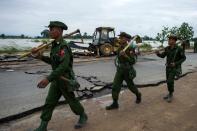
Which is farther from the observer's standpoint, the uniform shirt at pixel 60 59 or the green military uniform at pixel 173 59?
the green military uniform at pixel 173 59

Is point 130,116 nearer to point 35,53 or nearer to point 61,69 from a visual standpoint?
point 61,69

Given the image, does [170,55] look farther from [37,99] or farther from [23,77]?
[23,77]

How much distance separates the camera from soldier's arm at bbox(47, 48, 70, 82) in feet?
16.8

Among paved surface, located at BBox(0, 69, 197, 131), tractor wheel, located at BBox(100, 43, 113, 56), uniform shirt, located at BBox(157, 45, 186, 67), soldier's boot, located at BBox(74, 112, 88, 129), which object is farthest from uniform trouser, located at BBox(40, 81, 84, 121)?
tractor wheel, located at BBox(100, 43, 113, 56)

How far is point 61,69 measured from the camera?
5152 mm

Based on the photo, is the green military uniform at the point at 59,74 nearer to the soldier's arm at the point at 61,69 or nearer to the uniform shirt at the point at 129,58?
the soldier's arm at the point at 61,69

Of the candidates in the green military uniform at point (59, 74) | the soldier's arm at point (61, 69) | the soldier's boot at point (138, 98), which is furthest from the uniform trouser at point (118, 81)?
the soldier's arm at point (61, 69)

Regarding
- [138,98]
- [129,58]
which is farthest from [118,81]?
[138,98]

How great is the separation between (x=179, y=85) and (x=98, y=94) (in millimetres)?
2878

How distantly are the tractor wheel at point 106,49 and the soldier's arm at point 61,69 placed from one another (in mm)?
18520

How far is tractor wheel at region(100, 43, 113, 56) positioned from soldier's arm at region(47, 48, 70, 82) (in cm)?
1852

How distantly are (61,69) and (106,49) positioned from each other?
18.8 m

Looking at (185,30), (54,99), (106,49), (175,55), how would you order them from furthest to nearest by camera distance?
(185,30) → (106,49) → (175,55) → (54,99)

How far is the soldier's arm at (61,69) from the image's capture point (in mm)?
5125
